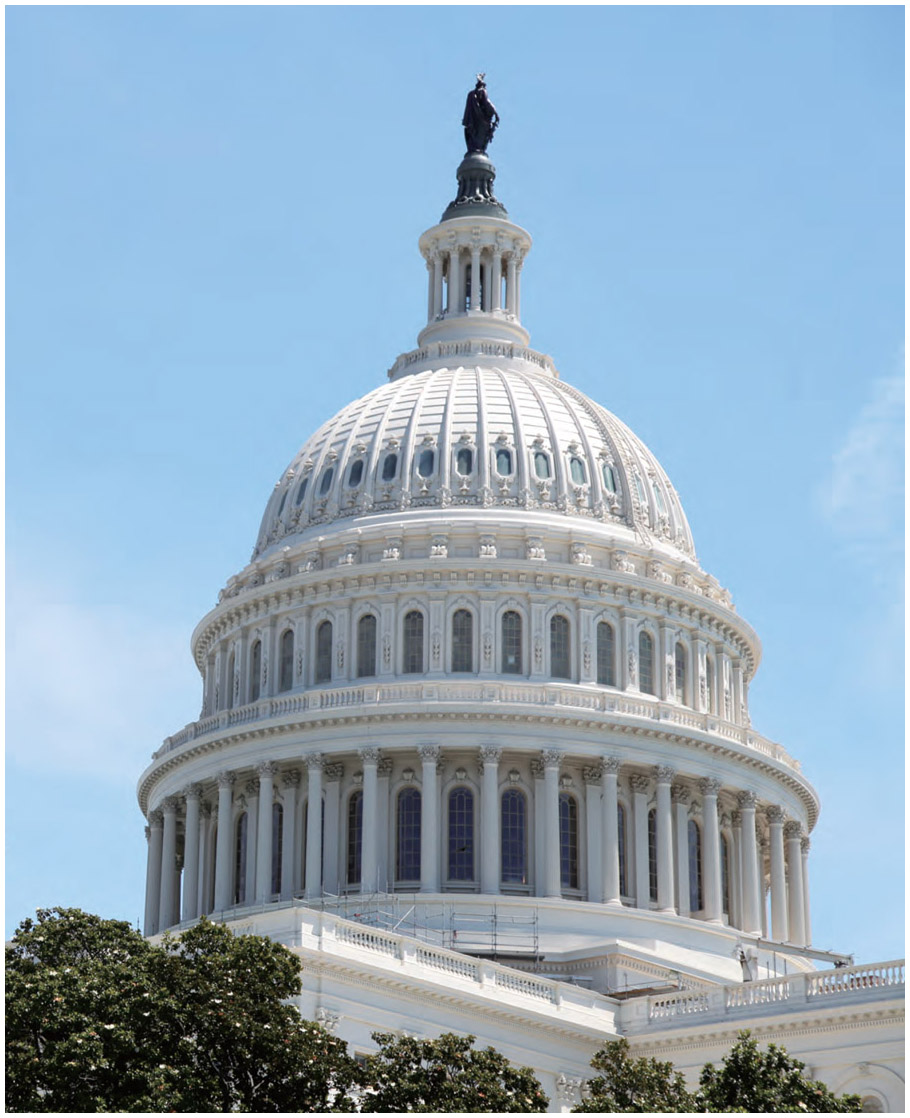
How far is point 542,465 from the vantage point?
112125 mm

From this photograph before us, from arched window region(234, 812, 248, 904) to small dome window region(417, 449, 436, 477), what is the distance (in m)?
18.5

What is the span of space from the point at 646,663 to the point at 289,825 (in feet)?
60.5

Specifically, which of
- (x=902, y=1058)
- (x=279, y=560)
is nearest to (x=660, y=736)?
(x=279, y=560)

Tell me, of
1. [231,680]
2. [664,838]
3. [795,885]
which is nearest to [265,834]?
[231,680]

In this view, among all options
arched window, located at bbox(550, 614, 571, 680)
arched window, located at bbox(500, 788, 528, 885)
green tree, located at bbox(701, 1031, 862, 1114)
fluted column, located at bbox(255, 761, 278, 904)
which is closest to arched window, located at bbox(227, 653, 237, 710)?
fluted column, located at bbox(255, 761, 278, 904)

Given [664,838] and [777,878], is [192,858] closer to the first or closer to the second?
[664,838]

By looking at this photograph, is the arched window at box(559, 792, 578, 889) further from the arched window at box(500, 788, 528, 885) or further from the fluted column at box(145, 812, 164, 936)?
the fluted column at box(145, 812, 164, 936)

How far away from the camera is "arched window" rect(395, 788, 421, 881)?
101 meters

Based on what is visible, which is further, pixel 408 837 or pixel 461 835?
pixel 408 837

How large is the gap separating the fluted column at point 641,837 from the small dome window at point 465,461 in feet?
57.0

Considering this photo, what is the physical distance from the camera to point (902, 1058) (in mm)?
72312

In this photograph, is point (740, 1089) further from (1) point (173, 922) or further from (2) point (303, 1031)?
(1) point (173, 922)

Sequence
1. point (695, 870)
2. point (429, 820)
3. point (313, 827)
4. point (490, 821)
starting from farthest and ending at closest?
point (695, 870)
point (313, 827)
point (490, 821)
point (429, 820)

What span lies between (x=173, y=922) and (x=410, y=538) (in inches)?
846
